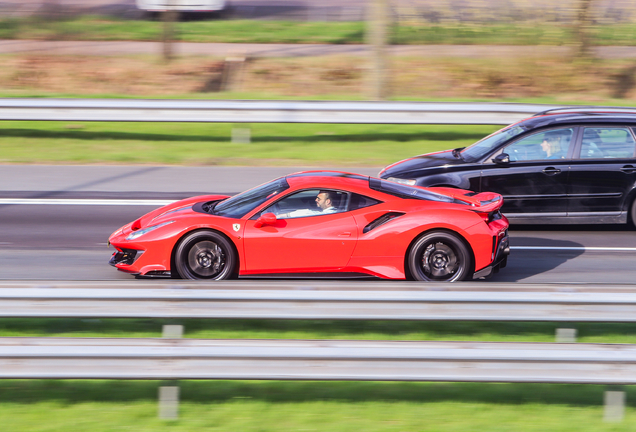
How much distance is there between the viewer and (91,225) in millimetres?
9867

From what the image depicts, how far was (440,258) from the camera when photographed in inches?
280

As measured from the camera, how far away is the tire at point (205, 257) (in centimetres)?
702

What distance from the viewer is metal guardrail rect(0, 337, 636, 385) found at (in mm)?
4039

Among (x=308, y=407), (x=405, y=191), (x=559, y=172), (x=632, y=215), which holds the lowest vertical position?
(x=308, y=407)

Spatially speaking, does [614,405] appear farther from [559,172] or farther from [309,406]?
[559,172]

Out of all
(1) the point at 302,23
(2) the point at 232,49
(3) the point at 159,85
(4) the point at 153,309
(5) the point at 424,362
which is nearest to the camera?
(5) the point at 424,362

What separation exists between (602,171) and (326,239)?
14.7ft

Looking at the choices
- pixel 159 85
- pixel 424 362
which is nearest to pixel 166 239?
pixel 424 362

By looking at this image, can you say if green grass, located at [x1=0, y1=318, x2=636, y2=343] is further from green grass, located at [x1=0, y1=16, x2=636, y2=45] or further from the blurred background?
green grass, located at [x1=0, y1=16, x2=636, y2=45]

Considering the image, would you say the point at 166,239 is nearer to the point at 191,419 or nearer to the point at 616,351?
the point at 191,419

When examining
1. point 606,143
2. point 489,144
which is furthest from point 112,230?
point 606,143

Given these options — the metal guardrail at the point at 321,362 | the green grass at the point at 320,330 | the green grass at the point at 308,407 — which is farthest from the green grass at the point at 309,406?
the green grass at the point at 320,330

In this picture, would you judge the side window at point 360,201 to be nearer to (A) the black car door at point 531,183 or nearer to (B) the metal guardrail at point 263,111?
(A) the black car door at point 531,183

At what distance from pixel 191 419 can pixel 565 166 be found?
6830 millimetres
